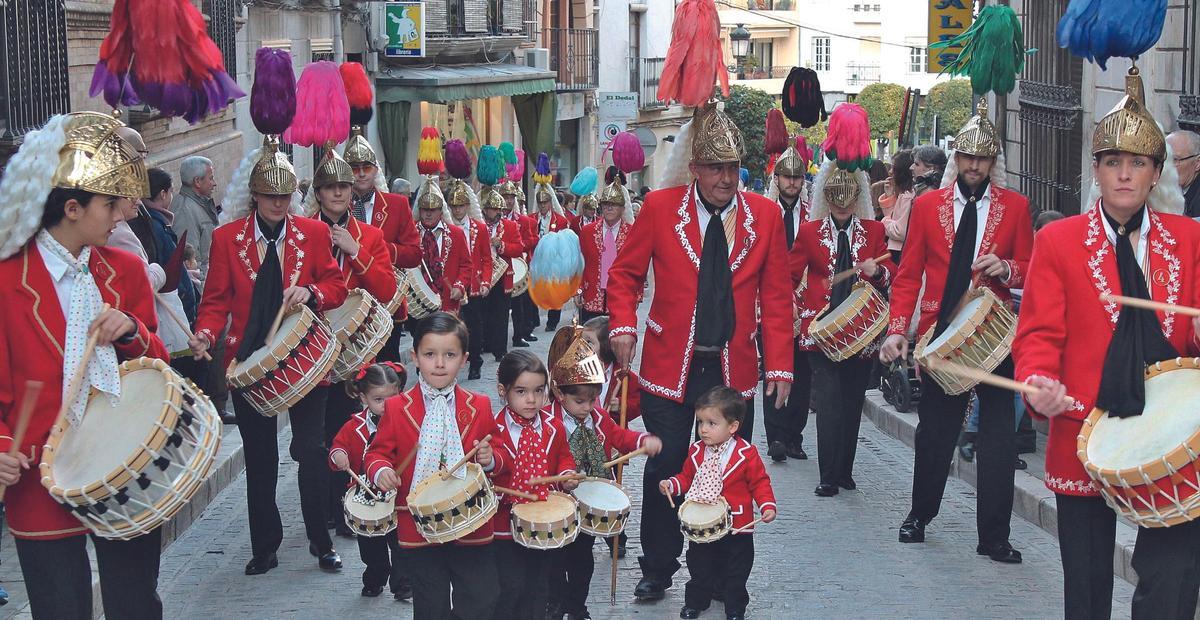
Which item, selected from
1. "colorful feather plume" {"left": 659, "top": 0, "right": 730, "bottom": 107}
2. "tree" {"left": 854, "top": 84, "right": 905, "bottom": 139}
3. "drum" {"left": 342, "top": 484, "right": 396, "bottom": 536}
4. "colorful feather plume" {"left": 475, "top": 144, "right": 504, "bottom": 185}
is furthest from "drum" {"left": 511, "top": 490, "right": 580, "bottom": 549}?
"tree" {"left": 854, "top": 84, "right": 905, "bottom": 139}

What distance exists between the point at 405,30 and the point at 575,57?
614 inches

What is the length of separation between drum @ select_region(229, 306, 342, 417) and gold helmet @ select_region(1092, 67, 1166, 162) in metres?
3.83

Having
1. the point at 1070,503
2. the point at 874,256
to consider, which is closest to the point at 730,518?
the point at 1070,503

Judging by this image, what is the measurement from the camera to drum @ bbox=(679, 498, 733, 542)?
7.15 metres

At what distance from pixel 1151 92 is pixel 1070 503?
781 centimetres

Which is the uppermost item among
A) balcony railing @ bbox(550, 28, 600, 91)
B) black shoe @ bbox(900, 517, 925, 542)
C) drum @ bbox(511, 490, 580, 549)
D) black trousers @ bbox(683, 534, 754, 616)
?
balcony railing @ bbox(550, 28, 600, 91)

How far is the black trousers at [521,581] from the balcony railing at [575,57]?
116 feet

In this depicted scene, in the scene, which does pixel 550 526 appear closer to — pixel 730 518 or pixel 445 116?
pixel 730 518

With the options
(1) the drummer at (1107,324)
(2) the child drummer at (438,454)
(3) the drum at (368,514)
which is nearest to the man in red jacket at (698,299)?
(3) the drum at (368,514)

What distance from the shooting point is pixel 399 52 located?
27922 mm

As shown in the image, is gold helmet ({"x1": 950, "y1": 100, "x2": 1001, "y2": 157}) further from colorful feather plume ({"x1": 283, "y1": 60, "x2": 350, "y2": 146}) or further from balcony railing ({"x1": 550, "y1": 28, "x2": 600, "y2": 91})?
balcony railing ({"x1": 550, "y1": 28, "x2": 600, "y2": 91})

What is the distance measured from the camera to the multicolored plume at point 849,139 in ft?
35.7

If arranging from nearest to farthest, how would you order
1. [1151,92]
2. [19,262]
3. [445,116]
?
[19,262] → [1151,92] → [445,116]

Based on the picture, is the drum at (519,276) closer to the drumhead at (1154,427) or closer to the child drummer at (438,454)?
the child drummer at (438,454)
